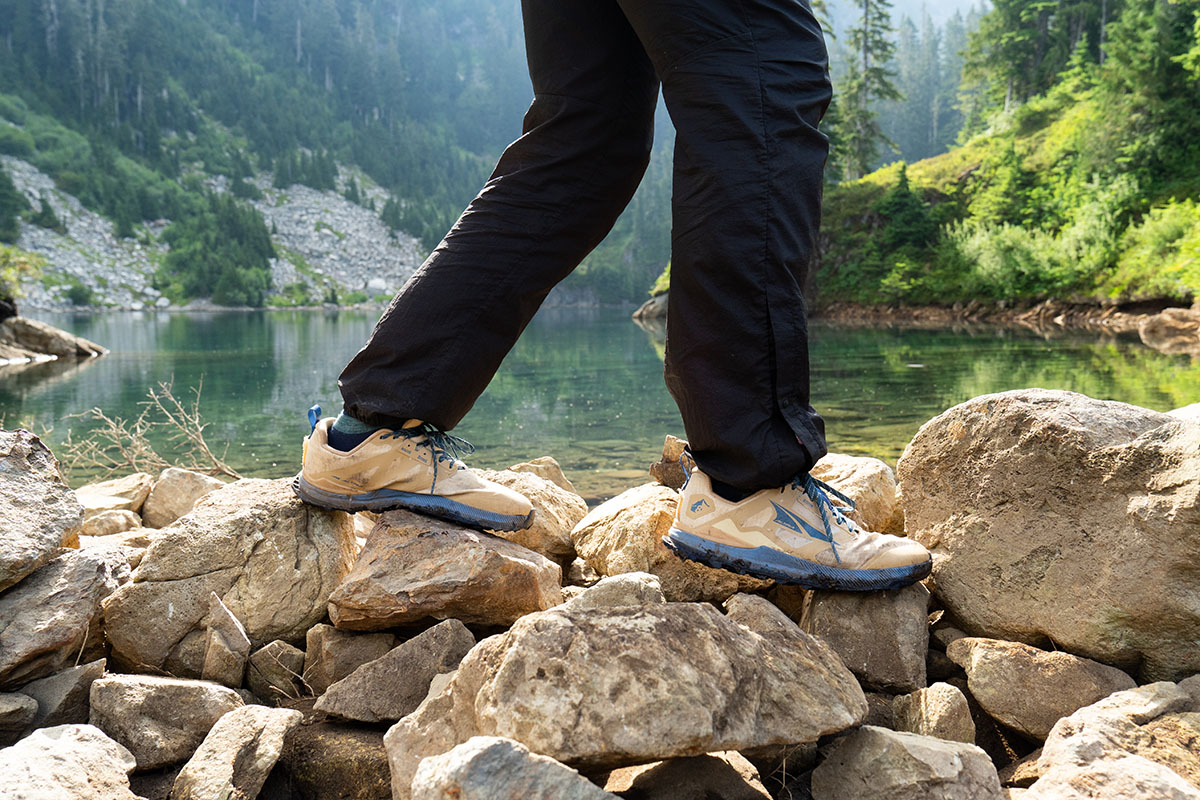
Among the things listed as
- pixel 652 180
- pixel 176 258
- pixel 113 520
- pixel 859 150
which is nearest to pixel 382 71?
Result: pixel 652 180

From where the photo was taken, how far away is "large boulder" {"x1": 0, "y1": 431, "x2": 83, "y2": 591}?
1.47 metres

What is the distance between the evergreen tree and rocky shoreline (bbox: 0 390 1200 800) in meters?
41.9

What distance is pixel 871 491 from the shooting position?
211cm

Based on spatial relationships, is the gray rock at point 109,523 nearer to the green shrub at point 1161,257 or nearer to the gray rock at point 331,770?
the gray rock at point 331,770

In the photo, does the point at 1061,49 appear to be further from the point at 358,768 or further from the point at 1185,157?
the point at 358,768

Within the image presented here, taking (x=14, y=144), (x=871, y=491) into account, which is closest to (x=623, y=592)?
(x=871, y=491)

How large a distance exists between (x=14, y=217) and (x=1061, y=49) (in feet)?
273

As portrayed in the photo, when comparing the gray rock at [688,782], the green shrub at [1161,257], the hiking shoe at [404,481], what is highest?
the green shrub at [1161,257]

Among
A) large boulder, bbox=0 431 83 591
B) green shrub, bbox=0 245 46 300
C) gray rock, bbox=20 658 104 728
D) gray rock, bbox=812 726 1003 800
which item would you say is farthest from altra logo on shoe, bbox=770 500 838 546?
green shrub, bbox=0 245 46 300

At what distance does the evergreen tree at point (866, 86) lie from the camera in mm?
41844

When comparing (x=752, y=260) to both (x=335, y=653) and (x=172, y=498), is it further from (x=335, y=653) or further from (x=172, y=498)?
(x=172, y=498)

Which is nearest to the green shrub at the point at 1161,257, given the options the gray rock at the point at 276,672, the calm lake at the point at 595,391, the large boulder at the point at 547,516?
the calm lake at the point at 595,391

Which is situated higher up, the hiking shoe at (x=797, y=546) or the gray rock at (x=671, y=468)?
the hiking shoe at (x=797, y=546)

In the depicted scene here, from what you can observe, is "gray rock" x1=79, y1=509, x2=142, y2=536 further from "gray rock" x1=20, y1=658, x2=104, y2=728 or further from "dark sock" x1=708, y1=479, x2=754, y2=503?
"dark sock" x1=708, y1=479, x2=754, y2=503
